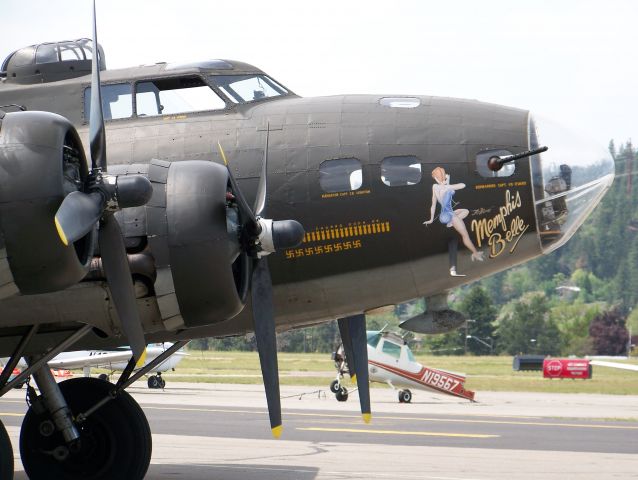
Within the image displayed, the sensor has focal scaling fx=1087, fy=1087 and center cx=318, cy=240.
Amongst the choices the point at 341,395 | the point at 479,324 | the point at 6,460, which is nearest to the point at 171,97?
the point at 6,460

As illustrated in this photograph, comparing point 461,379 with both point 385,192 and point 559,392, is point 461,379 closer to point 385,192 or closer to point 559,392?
point 559,392

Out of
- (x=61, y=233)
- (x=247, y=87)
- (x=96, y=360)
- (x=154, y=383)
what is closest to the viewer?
(x=61, y=233)

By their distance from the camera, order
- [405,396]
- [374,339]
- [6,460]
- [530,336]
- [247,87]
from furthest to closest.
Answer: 1. [530,336]
2. [374,339]
3. [405,396]
4. [247,87]
5. [6,460]

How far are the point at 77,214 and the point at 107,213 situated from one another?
958 millimetres

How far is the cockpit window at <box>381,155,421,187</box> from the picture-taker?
13.2 m

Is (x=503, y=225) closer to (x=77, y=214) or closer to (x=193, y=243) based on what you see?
(x=193, y=243)

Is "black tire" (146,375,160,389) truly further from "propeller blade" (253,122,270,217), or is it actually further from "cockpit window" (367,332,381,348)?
"propeller blade" (253,122,270,217)

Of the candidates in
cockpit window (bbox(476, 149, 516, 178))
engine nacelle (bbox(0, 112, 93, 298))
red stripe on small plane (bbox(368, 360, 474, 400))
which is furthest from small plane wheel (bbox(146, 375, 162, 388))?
engine nacelle (bbox(0, 112, 93, 298))

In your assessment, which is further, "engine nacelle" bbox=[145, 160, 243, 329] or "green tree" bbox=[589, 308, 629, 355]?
"green tree" bbox=[589, 308, 629, 355]

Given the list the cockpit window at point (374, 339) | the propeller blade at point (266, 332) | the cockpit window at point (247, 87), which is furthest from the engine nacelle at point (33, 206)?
the cockpit window at point (374, 339)

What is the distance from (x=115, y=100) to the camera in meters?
14.2

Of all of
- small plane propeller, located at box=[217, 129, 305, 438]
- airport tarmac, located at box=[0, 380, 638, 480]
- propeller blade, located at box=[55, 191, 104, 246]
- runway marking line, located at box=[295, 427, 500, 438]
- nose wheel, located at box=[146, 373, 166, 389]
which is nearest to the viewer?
propeller blade, located at box=[55, 191, 104, 246]

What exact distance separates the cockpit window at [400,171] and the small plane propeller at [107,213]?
11.8 feet

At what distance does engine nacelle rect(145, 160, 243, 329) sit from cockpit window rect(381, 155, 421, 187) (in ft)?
7.91
